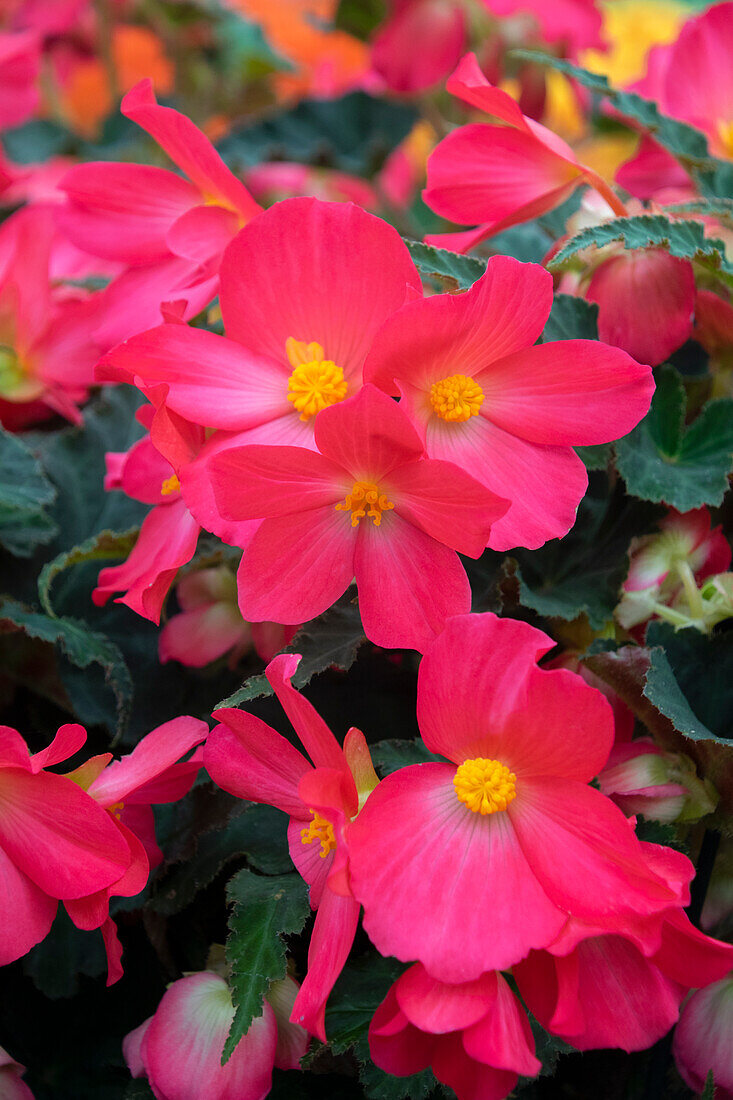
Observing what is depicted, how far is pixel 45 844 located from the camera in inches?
16.5

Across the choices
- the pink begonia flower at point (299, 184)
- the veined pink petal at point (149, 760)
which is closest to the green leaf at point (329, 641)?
the veined pink petal at point (149, 760)

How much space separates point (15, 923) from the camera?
42cm

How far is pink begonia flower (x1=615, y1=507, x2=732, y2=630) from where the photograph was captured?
0.49 m

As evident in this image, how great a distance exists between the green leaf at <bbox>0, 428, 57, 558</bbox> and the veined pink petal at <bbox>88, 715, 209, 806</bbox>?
0.18 m

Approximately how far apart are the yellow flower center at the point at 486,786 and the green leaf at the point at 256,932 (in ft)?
0.33

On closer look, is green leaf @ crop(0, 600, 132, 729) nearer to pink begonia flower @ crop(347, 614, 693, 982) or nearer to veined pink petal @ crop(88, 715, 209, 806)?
veined pink petal @ crop(88, 715, 209, 806)

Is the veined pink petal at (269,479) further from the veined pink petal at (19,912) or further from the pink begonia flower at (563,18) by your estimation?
the pink begonia flower at (563,18)

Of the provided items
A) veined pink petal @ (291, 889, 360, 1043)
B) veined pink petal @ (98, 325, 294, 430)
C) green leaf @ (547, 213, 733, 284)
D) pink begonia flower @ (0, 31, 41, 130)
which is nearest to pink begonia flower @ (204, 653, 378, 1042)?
veined pink petal @ (291, 889, 360, 1043)

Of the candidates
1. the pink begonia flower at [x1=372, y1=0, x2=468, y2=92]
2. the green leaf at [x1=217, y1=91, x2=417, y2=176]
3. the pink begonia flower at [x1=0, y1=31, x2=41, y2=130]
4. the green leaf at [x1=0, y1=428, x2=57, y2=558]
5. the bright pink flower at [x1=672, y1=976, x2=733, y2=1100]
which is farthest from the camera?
the green leaf at [x1=217, y1=91, x2=417, y2=176]

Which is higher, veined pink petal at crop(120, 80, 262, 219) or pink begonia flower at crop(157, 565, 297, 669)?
veined pink petal at crop(120, 80, 262, 219)

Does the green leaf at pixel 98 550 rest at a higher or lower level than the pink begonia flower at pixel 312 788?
lower

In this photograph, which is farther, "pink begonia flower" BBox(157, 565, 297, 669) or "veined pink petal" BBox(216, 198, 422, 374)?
"pink begonia flower" BBox(157, 565, 297, 669)

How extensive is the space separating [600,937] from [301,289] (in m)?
0.28

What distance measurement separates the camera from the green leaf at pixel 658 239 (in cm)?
44
